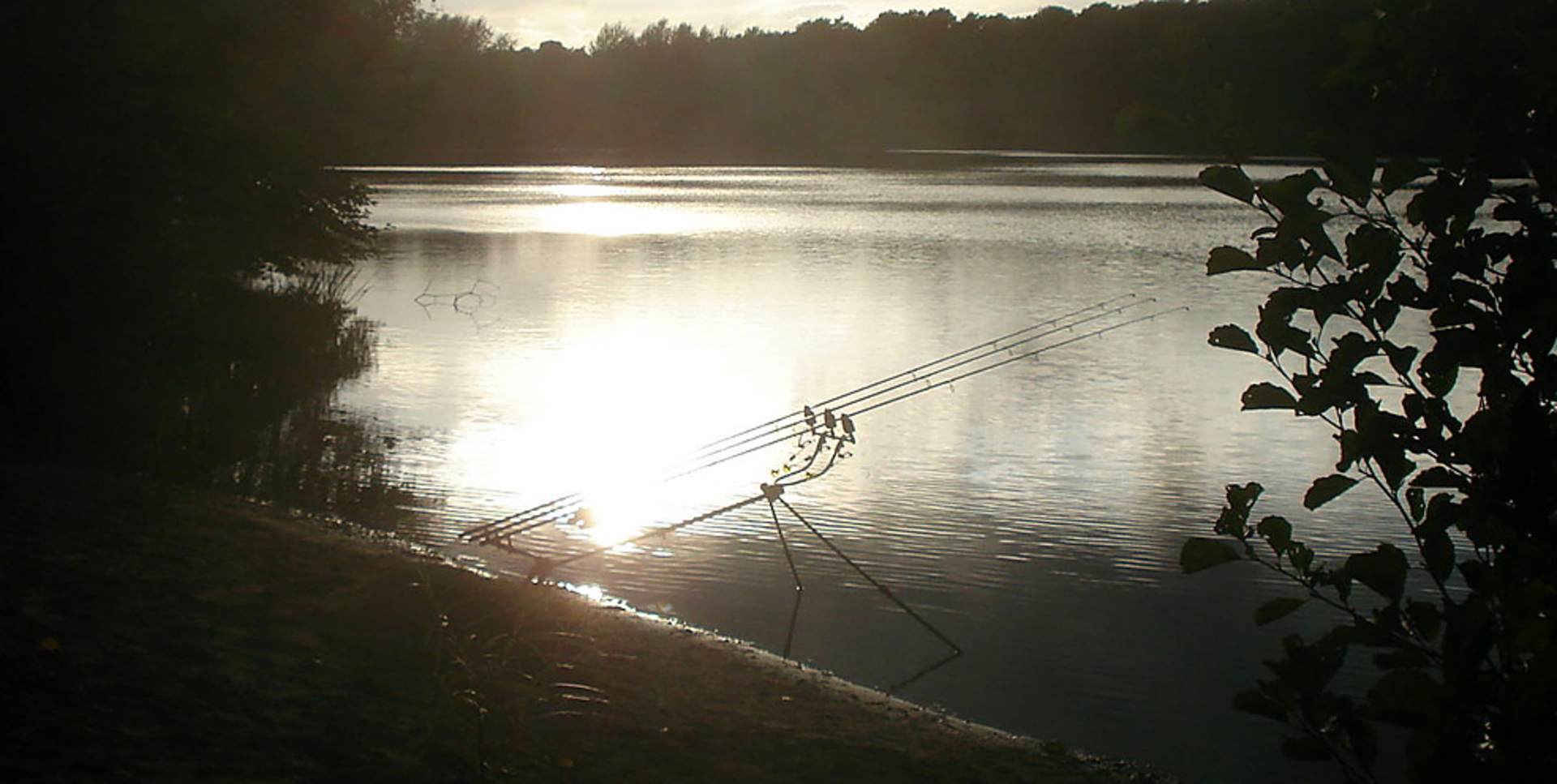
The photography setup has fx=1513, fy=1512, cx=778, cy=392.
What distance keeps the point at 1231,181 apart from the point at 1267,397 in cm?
40

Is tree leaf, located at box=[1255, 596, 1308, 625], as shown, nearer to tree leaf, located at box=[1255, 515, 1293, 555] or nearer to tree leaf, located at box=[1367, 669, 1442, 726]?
tree leaf, located at box=[1255, 515, 1293, 555]

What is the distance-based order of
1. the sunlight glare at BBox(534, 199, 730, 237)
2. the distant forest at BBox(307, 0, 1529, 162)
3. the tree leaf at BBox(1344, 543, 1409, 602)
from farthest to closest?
the distant forest at BBox(307, 0, 1529, 162), the sunlight glare at BBox(534, 199, 730, 237), the tree leaf at BBox(1344, 543, 1409, 602)

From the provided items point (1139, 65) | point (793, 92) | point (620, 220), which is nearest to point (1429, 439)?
point (1139, 65)

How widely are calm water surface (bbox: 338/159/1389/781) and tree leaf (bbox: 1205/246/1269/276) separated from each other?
13.6 ft

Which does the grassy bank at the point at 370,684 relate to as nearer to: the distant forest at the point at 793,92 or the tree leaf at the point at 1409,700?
the tree leaf at the point at 1409,700

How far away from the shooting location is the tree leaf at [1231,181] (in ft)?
8.89

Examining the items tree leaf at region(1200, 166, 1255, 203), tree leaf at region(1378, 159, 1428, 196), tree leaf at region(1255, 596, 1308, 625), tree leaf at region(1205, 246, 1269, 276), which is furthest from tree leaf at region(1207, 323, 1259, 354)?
tree leaf at region(1255, 596, 1308, 625)

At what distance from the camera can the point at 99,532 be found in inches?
281

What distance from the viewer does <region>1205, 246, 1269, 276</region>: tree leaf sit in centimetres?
278

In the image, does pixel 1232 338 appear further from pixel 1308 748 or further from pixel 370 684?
pixel 370 684

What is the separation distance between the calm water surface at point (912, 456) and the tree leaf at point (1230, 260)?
163 inches

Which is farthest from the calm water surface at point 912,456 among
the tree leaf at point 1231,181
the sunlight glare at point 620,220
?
the sunlight glare at point 620,220

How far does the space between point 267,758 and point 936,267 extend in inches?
1073

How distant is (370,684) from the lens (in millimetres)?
5527
